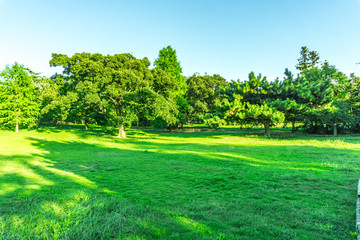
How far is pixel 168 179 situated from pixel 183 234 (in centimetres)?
323

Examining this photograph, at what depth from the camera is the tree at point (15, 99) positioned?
27.4 metres

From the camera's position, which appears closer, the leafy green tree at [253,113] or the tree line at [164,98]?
the leafy green tree at [253,113]

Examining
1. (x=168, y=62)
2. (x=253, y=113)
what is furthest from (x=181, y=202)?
(x=168, y=62)

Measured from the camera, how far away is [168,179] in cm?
630

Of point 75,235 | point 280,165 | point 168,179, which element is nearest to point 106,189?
point 168,179

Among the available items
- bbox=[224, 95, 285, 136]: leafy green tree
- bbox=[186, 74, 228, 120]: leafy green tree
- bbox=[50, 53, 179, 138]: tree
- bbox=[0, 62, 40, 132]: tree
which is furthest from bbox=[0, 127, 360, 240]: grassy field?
bbox=[186, 74, 228, 120]: leafy green tree

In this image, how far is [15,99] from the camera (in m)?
28.3

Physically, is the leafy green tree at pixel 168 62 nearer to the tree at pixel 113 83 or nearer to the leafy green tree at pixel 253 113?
the tree at pixel 113 83

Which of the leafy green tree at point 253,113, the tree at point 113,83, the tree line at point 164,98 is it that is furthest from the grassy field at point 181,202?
the tree at point 113,83

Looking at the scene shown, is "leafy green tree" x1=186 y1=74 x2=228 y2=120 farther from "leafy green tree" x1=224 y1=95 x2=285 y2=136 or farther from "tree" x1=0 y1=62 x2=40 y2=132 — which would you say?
"tree" x1=0 y1=62 x2=40 y2=132

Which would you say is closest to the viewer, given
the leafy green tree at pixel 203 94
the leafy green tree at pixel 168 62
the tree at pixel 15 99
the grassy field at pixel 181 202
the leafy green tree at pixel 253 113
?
the grassy field at pixel 181 202

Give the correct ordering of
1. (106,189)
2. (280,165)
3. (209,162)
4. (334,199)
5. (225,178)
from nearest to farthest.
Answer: (334,199) < (106,189) < (225,178) < (280,165) < (209,162)

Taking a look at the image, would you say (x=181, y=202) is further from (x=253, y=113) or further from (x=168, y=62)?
(x=168, y=62)

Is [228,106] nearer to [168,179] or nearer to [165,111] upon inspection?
[165,111]
